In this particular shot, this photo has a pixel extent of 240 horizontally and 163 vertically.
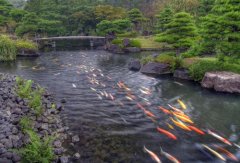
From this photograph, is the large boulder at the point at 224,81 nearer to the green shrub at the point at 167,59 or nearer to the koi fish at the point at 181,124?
the green shrub at the point at 167,59

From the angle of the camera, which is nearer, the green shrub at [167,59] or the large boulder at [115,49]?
the green shrub at [167,59]

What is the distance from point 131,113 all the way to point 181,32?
17.9 m

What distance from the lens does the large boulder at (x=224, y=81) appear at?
2303 cm

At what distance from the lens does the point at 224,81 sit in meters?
23.2

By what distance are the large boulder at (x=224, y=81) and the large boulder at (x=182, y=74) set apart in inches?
141

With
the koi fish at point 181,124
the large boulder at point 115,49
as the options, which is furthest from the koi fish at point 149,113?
the large boulder at point 115,49

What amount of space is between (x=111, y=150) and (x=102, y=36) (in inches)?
2192

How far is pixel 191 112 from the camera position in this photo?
→ 18.5 metres

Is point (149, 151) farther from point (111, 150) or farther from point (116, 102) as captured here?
point (116, 102)

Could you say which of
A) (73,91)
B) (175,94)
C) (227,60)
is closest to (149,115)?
(175,94)

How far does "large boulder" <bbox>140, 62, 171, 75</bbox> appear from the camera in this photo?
30.5m

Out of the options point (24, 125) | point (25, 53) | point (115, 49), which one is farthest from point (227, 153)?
point (115, 49)

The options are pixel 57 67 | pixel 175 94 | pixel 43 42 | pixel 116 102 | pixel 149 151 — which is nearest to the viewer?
pixel 149 151

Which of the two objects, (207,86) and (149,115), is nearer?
(149,115)
